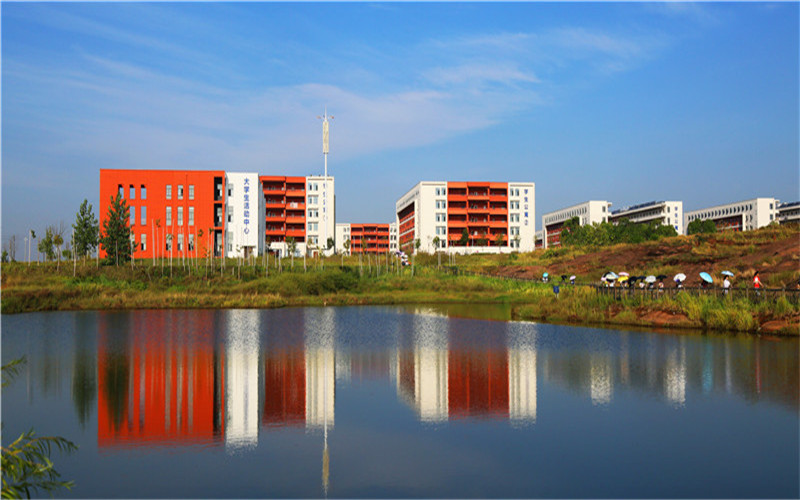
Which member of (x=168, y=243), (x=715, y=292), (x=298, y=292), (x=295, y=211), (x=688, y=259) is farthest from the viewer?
(x=295, y=211)

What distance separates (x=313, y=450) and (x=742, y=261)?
48.0 metres

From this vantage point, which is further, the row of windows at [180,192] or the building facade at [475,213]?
the building facade at [475,213]

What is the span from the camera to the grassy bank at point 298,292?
112 ft

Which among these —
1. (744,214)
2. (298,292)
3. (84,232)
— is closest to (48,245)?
(84,232)

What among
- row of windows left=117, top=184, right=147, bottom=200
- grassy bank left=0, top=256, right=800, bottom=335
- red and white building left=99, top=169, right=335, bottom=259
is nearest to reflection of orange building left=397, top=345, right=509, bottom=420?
grassy bank left=0, top=256, right=800, bottom=335

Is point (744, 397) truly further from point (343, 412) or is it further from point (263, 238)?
point (263, 238)

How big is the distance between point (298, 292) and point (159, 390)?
36.2m

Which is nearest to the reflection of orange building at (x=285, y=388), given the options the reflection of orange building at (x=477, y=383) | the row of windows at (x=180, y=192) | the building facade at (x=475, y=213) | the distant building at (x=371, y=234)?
the reflection of orange building at (x=477, y=383)

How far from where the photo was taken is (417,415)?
46.5 feet

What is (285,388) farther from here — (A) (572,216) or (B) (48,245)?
(A) (572,216)

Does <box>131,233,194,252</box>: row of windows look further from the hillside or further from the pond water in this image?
the pond water

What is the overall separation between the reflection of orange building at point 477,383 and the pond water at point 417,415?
94 mm

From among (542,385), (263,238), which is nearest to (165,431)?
(542,385)

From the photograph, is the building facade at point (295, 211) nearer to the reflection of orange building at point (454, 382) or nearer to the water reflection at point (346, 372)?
the water reflection at point (346, 372)
